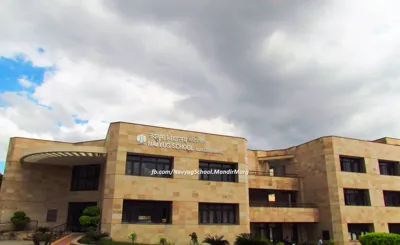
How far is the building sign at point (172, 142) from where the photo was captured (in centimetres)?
2814

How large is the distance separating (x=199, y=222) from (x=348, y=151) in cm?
1802

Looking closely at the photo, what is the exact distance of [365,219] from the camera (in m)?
33.9

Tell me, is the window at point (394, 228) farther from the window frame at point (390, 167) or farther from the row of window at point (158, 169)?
the row of window at point (158, 169)

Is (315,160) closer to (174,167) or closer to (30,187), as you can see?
(174,167)

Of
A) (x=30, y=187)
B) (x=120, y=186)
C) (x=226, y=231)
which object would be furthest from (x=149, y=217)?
(x=30, y=187)

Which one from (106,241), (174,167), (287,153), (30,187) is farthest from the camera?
(287,153)

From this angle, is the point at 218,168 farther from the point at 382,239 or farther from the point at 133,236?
the point at 382,239

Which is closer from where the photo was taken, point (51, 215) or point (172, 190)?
point (172, 190)

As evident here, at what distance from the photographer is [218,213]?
2969 cm

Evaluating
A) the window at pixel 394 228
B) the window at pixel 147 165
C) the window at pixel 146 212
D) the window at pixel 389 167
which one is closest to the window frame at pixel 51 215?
the window at pixel 146 212

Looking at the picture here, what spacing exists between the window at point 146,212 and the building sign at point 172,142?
4779mm

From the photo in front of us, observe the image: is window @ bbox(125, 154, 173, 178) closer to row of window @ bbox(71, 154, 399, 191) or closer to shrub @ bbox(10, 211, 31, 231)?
row of window @ bbox(71, 154, 399, 191)

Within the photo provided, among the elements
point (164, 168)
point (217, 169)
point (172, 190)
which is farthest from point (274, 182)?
point (164, 168)

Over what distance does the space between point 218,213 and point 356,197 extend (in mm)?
15700
